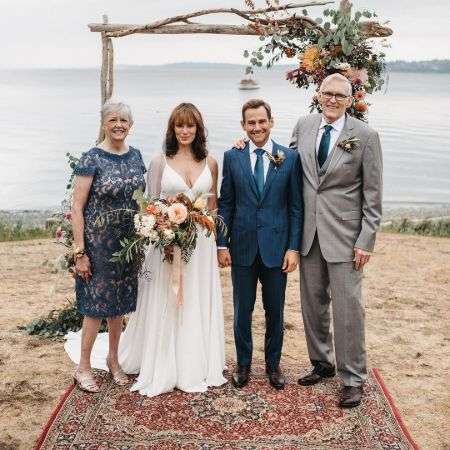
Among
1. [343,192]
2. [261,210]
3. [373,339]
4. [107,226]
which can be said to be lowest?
[373,339]

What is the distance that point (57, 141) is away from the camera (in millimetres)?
34250

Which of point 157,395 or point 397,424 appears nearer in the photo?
point 397,424

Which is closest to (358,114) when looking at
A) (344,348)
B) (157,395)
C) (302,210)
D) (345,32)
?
(345,32)

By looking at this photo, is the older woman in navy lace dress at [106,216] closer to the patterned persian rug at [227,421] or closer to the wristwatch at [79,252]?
the wristwatch at [79,252]

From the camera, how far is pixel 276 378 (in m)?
5.32

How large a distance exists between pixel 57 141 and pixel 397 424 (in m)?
31.8

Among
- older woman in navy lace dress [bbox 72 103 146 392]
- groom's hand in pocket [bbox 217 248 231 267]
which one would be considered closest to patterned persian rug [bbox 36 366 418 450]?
older woman in navy lace dress [bbox 72 103 146 392]

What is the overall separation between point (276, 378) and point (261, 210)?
1.49 meters

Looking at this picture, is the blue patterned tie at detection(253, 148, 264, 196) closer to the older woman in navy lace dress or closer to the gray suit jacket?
the gray suit jacket

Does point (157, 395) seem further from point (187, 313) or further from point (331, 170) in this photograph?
point (331, 170)

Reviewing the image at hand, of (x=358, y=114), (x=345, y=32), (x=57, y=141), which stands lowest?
(x=57, y=141)

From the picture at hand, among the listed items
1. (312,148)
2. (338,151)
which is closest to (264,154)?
(312,148)

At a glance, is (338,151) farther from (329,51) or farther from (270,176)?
(329,51)

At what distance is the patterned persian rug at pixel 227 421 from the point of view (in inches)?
177
